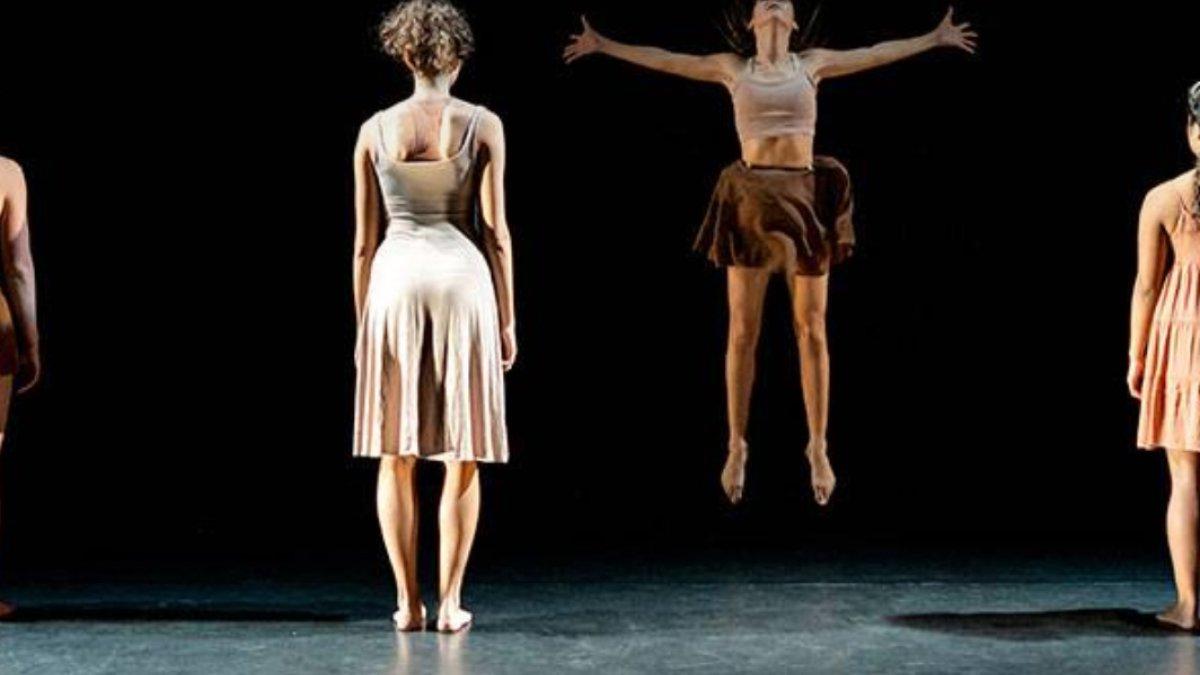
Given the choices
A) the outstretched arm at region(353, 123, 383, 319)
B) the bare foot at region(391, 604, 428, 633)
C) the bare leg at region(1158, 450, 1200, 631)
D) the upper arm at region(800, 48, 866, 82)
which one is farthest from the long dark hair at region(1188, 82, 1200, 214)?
the bare foot at region(391, 604, 428, 633)

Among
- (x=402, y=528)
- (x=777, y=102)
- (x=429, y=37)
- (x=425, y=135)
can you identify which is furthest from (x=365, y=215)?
(x=777, y=102)

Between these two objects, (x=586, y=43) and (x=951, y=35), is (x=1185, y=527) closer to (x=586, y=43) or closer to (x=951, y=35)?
(x=951, y=35)

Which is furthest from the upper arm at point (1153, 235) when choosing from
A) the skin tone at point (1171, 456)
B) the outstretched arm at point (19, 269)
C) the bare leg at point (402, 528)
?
the outstretched arm at point (19, 269)

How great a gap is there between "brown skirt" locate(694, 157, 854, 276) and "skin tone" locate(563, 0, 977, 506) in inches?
1.2

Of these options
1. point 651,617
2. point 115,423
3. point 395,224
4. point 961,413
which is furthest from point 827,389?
point 115,423

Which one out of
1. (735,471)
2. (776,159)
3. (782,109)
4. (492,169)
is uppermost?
(782,109)

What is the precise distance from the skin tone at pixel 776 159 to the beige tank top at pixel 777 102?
17 millimetres

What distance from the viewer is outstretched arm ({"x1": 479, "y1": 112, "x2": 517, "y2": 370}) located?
6.12m

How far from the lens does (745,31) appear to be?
7.26m

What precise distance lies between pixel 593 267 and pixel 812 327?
0.84 m

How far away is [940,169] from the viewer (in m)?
7.70

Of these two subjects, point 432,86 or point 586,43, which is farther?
point 586,43

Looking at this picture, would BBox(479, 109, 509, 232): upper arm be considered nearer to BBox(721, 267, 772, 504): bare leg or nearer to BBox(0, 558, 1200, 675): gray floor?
BBox(0, 558, 1200, 675): gray floor

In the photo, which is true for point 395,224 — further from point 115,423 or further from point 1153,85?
point 1153,85
